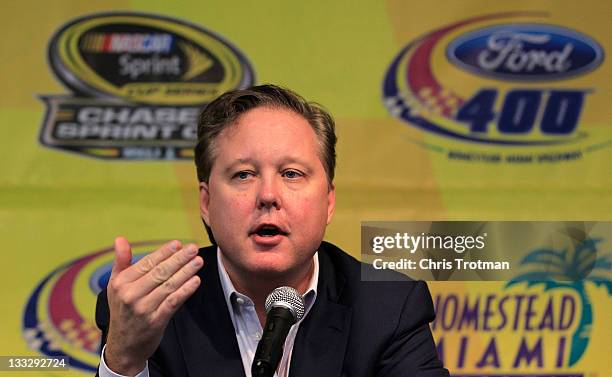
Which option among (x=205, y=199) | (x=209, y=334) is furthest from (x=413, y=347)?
(x=205, y=199)

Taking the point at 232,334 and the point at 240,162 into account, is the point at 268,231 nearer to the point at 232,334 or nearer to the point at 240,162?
the point at 240,162

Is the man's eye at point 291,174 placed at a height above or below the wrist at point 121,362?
above

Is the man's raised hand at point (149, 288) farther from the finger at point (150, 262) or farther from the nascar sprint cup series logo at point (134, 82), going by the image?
the nascar sprint cup series logo at point (134, 82)

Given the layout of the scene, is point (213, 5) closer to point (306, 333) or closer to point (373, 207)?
point (373, 207)

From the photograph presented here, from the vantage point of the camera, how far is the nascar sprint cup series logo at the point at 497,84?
2746 millimetres

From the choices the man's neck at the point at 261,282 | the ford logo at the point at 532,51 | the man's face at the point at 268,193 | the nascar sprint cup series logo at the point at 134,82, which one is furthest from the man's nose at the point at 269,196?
the ford logo at the point at 532,51

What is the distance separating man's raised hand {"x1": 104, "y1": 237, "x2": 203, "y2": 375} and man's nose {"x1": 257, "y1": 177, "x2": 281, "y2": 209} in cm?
29

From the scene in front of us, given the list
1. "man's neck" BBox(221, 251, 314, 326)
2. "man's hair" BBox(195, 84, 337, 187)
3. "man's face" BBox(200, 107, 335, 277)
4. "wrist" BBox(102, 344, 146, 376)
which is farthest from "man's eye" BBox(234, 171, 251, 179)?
"wrist" BBox(102, 344, 146, 376)

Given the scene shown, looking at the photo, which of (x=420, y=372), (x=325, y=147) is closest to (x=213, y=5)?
(x=325, y=147)

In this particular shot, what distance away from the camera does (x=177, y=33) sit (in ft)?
8.96

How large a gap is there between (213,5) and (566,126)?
120 centimetres

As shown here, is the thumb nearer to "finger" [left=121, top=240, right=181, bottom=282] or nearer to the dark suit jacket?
"finger" [left=121, top=240, right=181, bottom=282]

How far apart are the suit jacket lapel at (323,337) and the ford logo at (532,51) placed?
1143 millimetres

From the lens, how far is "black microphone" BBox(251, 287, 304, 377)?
3.94 feet
